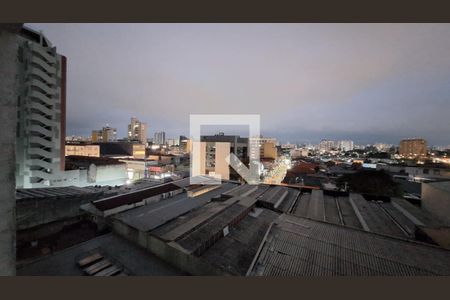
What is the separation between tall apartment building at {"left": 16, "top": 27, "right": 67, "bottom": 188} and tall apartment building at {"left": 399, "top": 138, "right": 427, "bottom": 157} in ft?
369

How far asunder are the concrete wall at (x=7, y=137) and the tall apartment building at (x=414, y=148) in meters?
110

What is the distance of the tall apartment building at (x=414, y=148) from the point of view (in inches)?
3136

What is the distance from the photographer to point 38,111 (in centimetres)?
1981

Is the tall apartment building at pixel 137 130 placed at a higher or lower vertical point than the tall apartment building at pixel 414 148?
higher

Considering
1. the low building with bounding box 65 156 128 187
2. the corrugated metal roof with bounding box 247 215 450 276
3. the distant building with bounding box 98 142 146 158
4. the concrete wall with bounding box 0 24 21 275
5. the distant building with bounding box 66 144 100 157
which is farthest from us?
the distant building with bounding box 98 142 146 158

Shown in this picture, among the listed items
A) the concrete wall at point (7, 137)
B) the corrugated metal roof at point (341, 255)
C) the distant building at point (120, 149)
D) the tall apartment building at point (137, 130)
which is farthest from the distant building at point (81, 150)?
the tall apartment building at point (137, 130)

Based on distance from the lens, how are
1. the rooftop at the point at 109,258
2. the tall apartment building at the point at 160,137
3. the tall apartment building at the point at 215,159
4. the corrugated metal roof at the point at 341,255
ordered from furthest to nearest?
the tall apartment building at the point at 160,137
the tall apartment building at the point at 215,159
the rooftop at the point at 109,258
the corrugated metal roof at the point at 341,255

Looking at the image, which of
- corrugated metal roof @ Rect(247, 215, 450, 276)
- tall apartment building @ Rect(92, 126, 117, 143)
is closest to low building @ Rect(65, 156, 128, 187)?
corrugated metal roof @ Rect(247, 215, 450, 276)

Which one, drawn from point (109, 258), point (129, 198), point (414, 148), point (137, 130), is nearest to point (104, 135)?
point (137, 130)

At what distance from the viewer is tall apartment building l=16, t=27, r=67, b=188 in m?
19.2

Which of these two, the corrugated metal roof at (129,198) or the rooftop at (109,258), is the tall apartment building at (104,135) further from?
the rooftop at (109,258)

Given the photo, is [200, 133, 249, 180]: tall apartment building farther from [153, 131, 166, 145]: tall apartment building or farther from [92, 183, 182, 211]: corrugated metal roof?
[153, 131, 166, 145]: tall apartment building

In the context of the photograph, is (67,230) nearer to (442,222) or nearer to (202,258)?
(202,258)

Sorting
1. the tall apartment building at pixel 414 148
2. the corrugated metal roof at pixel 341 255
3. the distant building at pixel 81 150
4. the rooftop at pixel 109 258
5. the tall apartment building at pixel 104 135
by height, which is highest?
the tall apartment building at pixel 104 135
